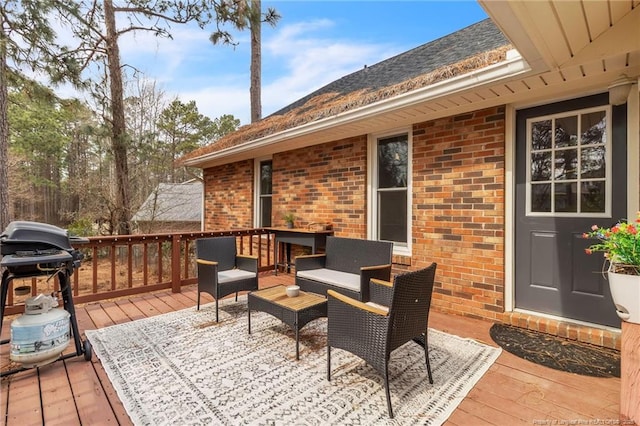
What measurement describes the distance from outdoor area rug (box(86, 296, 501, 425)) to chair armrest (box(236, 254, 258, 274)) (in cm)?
85

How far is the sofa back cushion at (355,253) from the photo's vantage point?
12.0 ft

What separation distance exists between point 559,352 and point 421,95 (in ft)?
8.88

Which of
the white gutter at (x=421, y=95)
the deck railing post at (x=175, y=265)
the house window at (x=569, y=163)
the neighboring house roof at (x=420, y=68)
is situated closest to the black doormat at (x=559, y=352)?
the house window at (x=569, y=163)

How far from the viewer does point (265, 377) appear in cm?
228

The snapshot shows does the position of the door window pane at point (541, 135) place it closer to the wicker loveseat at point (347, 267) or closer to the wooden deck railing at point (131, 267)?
the wicker loveseat at point (347, 267)

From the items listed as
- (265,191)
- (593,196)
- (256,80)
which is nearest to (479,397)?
(593,196)

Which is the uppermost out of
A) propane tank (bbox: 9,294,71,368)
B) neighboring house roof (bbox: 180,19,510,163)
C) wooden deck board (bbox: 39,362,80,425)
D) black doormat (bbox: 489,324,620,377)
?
neighboring house roof (bbox: 180,19,510,163)

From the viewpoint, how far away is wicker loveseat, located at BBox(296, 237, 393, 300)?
330cm

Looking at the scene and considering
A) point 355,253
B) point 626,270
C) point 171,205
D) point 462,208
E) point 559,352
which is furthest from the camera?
point 171,205

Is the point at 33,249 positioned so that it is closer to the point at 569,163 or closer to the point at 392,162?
the point at 392,162

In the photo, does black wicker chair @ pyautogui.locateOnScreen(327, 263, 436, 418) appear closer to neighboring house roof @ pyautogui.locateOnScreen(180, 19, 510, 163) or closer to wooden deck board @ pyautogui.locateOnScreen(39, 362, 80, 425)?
wooden deck board @ pyautogui.locateOnScreen(39, 362, 80, 425)

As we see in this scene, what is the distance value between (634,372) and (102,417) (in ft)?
10.1

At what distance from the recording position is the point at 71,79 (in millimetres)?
5078

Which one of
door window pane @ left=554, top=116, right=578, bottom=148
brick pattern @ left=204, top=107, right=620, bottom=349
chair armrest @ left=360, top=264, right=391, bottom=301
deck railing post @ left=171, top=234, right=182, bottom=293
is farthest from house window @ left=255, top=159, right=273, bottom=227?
door window pane @ left=554, top=116, right=578, bottom=148
